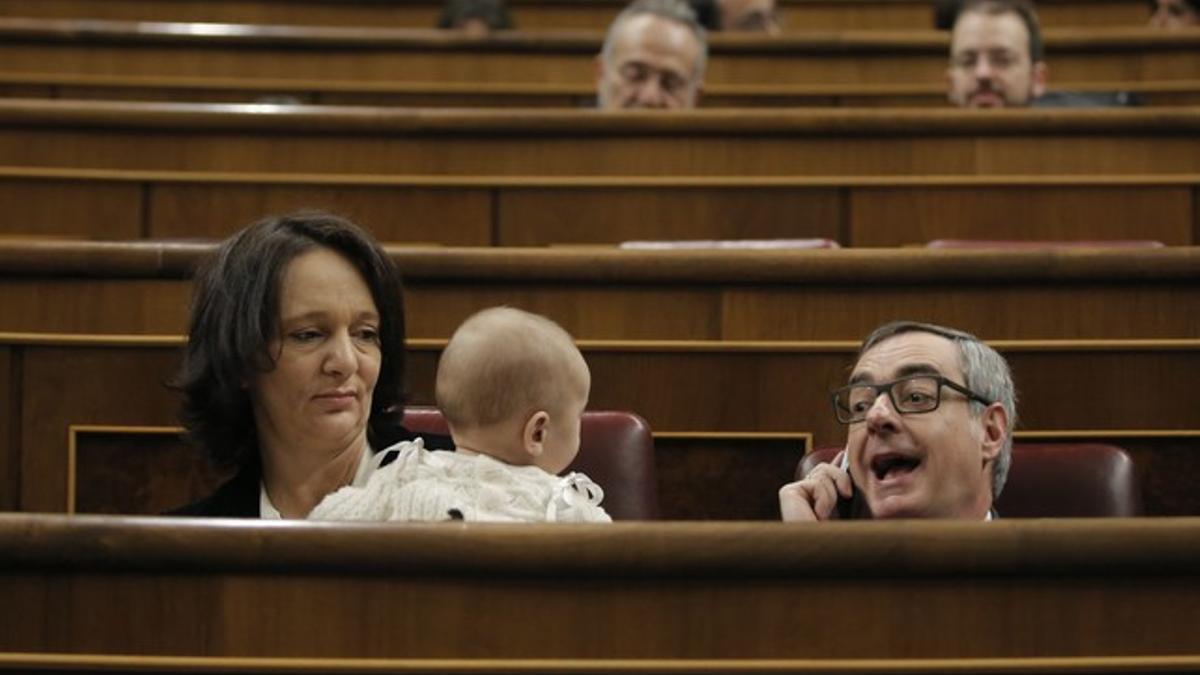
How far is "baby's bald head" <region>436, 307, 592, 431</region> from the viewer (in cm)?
67

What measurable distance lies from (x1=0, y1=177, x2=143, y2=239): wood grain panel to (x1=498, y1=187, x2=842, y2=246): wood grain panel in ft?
0.85

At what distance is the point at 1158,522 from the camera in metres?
0.50

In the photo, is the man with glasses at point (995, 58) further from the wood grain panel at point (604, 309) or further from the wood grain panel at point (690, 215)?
the wood grain panel at point (604, 309)

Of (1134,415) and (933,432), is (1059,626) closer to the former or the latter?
(933,432)

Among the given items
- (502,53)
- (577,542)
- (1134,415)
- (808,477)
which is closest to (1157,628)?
(577,542)

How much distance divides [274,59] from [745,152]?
535mm

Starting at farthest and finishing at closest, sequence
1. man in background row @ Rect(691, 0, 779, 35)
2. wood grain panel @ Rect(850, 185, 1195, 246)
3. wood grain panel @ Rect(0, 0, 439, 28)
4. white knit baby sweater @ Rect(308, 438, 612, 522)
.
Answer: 1. wood grain panel @ Rect(0, 0, 439, 28)
2. man in background row @ Rect(691, 0, 779, 35)
3. wood grain panel @ Rect(850, 185, 1195, 246)
4. white knit baby sweater @ Rect(308, 438, 612, 522)

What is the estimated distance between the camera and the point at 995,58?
1327 millimetres

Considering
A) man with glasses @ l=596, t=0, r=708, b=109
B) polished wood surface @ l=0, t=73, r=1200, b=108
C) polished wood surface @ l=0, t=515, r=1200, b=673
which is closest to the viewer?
polished wood surface @ l=0, t=515, r=1200, b=673

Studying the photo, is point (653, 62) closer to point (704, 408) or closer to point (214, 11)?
point (704, 408)

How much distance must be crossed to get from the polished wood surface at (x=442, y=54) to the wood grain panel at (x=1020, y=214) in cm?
44

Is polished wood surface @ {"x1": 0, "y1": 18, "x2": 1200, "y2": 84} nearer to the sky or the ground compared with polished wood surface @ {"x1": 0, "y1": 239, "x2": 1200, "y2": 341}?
nearer to the sky

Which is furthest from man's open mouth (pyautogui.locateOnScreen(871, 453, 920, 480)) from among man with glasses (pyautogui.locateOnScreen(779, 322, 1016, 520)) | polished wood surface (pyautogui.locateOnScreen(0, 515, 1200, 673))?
polished wood surface (pyautogui.locateOnScreen(0, 515, 1200, 673))

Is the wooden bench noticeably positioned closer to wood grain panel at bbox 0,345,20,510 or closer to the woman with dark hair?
wood grain panel at bbox 0,345,20,510
